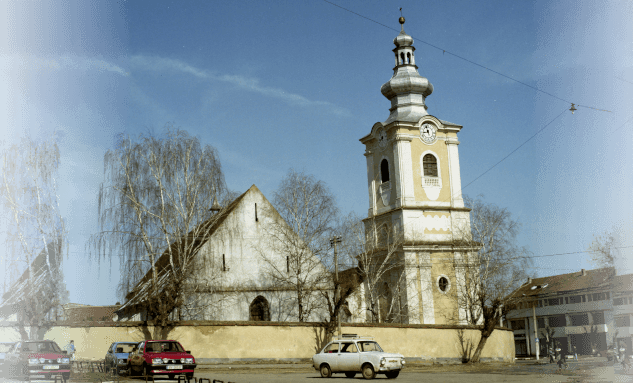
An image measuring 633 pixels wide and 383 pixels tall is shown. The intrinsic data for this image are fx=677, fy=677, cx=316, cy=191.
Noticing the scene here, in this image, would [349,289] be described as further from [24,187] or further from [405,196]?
[24,187]

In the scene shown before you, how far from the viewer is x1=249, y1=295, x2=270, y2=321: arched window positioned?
40.7 metres

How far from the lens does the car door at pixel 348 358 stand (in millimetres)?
23219

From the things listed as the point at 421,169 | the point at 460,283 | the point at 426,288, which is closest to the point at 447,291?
the point at 460,283

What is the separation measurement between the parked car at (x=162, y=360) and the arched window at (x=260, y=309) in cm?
1728

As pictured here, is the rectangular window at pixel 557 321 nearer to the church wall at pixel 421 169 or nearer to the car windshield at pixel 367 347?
the church wall at pixel 421 169

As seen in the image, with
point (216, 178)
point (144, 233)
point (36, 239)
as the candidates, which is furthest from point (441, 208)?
point (36, 239)

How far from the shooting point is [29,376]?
73.2 feet

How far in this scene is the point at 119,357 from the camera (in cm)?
2612

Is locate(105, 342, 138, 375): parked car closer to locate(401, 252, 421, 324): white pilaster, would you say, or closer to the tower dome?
locate(401, 252, 421, 324): white pilaster

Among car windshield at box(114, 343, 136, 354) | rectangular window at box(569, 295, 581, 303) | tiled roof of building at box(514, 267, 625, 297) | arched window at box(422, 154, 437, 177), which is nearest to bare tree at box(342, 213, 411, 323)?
arched window at box(422, 154, 437, 177)

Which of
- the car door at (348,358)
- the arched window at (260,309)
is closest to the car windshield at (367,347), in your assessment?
the car door at (348,358)

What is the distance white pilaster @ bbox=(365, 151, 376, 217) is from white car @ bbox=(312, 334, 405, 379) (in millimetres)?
27999

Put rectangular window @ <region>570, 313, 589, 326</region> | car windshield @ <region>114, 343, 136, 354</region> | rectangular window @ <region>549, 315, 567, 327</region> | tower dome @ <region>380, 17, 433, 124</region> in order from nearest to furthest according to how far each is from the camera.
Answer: car windshield @ <region>114, 343, 136, 354</region> < tower dome @ <region>380, 17, 433, 124</region> < rectangular window @ <region>570, 313, 589, 326</region> < rectangular window @ <region>549, 315, 567, 327</region>

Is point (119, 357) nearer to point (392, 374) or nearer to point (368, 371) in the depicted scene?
point (368, 371)
